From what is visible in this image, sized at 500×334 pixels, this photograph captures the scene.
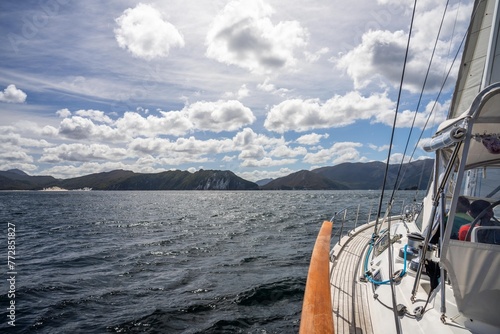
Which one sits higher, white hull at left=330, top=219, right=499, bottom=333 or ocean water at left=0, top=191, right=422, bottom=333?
white hull at left=330, top=219, right=499, bottom=333

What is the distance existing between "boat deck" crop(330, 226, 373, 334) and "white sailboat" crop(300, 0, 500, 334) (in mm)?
17

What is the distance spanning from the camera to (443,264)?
11.2 feet

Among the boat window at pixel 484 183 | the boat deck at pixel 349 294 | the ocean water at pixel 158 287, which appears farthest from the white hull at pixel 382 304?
the ocean water at pixel 158 287

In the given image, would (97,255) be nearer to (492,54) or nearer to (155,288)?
(155,288)

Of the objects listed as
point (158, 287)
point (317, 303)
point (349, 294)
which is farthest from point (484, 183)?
point (158, 287)

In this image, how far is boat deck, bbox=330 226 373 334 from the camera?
4973 millimetres

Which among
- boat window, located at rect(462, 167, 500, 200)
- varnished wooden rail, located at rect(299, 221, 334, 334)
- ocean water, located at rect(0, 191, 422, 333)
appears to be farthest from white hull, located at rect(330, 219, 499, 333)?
ocean water, located at rect(0, 191, 422, 333)

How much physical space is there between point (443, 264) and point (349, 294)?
10.0 feet

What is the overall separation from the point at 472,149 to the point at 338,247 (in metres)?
5.63

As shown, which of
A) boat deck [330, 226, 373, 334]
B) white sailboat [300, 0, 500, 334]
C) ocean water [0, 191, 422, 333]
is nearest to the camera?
white sailboat [300, 0, 500, 334]

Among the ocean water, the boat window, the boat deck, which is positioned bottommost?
the ocean water

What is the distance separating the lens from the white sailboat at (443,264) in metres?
3.32

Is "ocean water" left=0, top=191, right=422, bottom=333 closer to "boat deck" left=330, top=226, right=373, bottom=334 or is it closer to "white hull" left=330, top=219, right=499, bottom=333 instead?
"boat deck" left=330, top=226, right=373, bottom=334

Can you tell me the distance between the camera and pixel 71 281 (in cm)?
1356
